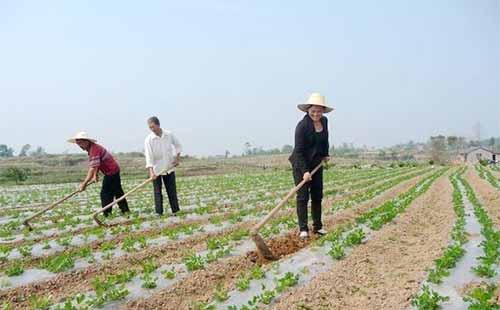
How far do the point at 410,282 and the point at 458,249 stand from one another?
3.72 ft

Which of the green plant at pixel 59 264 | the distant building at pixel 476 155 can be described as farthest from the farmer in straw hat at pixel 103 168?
the distant building at pixel 476 155

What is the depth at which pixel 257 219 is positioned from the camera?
802 centimetres

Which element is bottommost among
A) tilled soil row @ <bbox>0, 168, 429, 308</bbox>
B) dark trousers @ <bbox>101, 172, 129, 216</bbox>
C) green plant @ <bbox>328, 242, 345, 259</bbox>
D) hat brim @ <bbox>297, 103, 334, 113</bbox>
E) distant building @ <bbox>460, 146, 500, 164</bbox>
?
distant building @ <bbox>460, 146, 500, 164</bbox>

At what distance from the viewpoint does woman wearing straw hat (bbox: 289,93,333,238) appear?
5.68 meters

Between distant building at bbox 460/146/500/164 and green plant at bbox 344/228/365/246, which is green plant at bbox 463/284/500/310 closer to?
green plant at bbox 344/228/365/246

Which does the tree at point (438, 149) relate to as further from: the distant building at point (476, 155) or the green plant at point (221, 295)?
the green plant at point (221, 295)

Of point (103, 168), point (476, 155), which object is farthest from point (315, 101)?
point (476, 155)

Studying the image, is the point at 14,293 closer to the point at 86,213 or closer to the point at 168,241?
the point at 168,241

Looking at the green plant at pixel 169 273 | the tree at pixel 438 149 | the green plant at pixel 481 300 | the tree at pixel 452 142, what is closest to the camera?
the green plant at pixel 481 300

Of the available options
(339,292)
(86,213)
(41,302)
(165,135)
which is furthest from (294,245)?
(86,213)

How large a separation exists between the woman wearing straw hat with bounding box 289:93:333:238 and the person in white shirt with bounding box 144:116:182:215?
119 inches

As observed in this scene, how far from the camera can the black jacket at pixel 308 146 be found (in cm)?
570

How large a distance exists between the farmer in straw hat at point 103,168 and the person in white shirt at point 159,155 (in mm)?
795

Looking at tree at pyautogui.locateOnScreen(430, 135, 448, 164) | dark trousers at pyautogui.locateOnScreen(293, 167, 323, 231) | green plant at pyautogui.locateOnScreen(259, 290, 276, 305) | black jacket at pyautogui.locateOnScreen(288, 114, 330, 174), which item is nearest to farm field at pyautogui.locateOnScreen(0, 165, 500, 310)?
green plant at pyautogui.locateOnScreen(259, 290, 276, 305)
